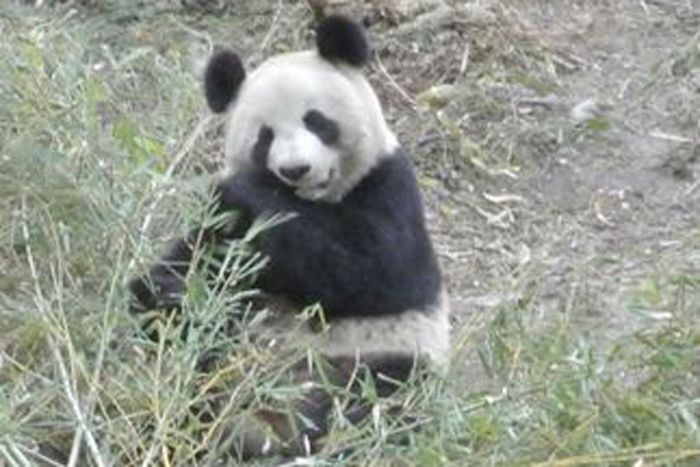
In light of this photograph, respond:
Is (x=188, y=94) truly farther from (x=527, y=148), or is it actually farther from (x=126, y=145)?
(x=527, y=148)

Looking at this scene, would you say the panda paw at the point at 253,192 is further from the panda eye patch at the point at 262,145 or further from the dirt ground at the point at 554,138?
the dirt ground at the point at 554,138

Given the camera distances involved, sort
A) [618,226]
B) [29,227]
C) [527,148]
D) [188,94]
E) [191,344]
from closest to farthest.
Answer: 1. [191,344]
2. [29,227]
3. [188,94]
4. [618,226]
5. [527,148]

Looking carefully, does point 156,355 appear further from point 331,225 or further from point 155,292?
point 331,225

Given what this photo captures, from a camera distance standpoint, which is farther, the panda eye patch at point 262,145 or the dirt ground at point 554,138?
the dirt ground at point 554,138

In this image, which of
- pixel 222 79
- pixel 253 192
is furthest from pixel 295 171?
pixel 222 79

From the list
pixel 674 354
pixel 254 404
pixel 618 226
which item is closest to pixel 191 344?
pixel 254 404

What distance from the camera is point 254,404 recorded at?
371 cm

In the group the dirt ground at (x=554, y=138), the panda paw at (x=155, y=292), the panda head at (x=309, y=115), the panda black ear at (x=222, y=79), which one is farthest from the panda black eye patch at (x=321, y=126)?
the dirt ground at (x=554, y=138)

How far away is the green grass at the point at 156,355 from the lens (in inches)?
140

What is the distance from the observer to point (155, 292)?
13.5 feet

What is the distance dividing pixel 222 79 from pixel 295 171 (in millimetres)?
375

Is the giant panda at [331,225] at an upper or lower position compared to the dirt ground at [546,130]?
upper

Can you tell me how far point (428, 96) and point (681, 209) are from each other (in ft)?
3.09

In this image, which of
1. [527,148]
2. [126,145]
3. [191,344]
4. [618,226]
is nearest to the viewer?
[191,344]
